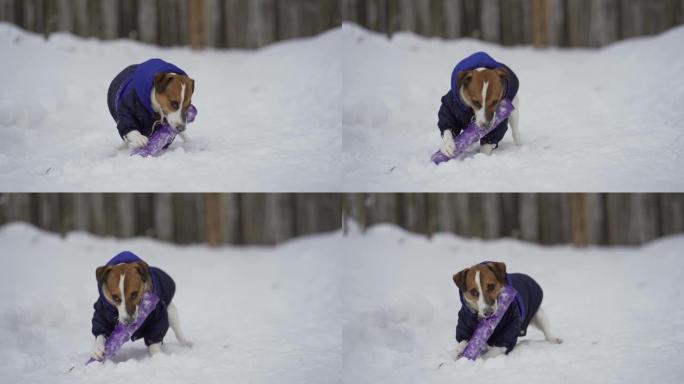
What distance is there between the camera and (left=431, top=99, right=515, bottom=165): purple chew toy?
221 cm

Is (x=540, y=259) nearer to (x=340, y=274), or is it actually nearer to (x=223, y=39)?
(x=340, y=274)

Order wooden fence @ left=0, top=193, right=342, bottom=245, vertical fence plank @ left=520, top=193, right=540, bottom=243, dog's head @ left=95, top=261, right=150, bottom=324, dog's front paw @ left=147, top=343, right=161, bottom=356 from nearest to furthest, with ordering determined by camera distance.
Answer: dog's head @ left=95, top=261, right=150, bottom=324, dog's front paw @ left=147, top=343, right=161, bottom=356, wooden fence @ left=0, top=193, right=342, bottom=245, vertical fence plank @ left=520, top=193, right=540, bottom=243

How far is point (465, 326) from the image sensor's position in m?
2.23

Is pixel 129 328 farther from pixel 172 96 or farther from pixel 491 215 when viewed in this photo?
pixel 491 215

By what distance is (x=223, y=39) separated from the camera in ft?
8.78

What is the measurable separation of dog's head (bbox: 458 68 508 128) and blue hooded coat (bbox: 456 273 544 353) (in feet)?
1.46

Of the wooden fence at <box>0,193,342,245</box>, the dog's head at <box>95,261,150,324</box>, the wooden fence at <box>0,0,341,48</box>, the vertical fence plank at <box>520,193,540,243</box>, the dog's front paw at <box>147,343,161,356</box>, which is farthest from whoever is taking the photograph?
the vertical fence plank at <box>520,193,540,243</box>

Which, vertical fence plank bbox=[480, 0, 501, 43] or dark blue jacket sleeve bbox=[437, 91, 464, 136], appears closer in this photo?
dark blue jacket sleeve bbox=[437, 91, 464, 136]

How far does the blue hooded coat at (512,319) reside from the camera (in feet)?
7.18

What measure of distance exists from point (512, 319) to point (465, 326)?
0.13 m

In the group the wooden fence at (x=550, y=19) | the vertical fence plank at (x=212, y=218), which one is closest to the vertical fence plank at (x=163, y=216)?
the vertical fence plank at (x=212, y=218)

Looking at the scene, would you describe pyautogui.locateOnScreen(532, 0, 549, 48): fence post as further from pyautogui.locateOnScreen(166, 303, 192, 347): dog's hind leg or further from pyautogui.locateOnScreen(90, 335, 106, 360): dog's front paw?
pyautogui.locateOnScreen(90, 335, 106, 360): dog's front paw

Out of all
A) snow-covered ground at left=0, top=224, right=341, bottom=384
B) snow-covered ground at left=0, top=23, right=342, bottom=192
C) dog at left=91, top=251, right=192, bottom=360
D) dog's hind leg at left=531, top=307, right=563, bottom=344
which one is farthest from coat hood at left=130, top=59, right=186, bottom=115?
dog's hind leg at left=531, top=307, right=563, bottom=344

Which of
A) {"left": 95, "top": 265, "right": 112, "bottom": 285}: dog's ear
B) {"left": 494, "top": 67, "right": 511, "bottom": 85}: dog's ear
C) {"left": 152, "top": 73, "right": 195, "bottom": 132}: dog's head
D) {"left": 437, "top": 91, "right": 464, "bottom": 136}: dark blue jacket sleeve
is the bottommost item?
{"left": 95, "top": 265, "right": 112, "bottom": 285}: dog's ear
